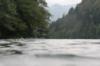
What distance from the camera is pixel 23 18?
56781mm

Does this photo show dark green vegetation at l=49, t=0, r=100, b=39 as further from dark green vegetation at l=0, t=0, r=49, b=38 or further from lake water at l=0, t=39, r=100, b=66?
lake water at l=0, t=39, r=100, b=66

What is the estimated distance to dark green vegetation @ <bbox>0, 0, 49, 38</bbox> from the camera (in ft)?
163

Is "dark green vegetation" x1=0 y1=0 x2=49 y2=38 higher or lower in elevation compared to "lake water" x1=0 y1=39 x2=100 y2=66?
higher

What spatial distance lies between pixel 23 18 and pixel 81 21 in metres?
76.1

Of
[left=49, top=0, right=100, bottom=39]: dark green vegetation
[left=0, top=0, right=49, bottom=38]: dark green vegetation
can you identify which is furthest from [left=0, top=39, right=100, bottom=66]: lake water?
[left=49, top=0, right=100, bottom=39]: dark green vegetation

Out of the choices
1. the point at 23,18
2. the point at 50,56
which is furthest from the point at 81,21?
the point at 50,56

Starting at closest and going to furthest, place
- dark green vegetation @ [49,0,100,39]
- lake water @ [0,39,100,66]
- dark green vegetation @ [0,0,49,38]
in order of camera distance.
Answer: lake water @ [0,39,100,66], dark green vegetation @ [0,0,49,38], dark green vegetation @ [49,0,100,39]

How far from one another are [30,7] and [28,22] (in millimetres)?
2339

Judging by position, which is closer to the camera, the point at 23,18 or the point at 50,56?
the point at 50,56

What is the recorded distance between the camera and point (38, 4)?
62531 mm

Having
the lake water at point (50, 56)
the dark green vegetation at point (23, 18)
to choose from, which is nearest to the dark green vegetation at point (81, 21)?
the dark green vegetation at point (23, 18)

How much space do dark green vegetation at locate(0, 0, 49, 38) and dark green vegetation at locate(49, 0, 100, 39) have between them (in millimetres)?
41955

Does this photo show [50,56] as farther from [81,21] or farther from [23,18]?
[81,21]

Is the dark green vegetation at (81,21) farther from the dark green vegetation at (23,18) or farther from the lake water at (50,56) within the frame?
the lake water at (50,56)
